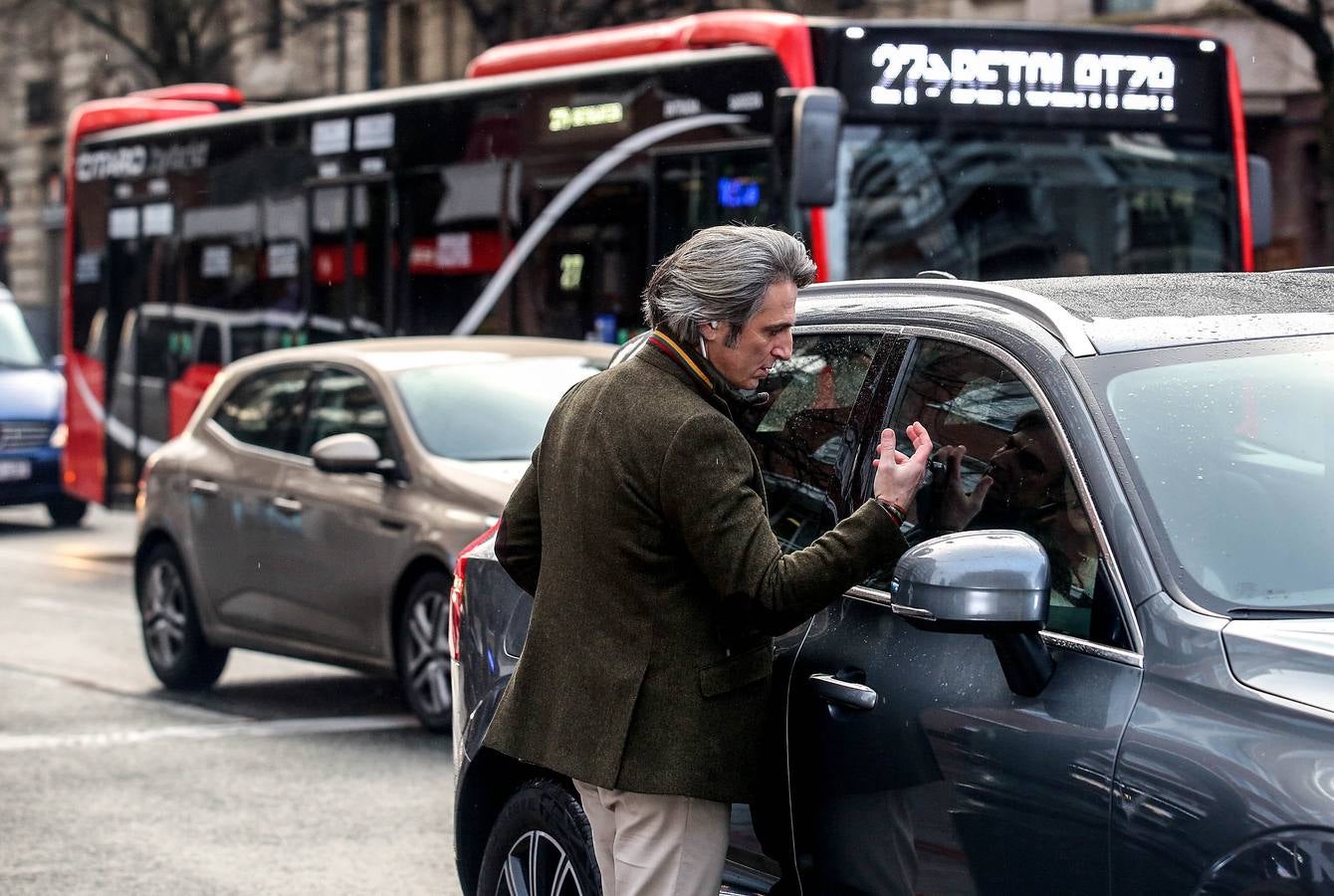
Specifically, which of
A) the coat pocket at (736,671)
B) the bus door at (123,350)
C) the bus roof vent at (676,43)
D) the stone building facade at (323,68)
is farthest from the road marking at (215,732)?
the stone building facade at (323,68)

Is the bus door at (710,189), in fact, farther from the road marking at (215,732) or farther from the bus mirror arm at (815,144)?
the road marking at (215,732)

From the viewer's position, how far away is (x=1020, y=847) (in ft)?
11.1

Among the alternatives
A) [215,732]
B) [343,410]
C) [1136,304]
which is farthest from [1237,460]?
[343,410]

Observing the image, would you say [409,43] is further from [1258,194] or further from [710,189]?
[1258,194]

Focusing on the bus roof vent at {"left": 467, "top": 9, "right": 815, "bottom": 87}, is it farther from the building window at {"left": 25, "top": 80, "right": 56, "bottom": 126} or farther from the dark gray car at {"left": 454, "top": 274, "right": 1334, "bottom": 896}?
the building window at {"left": 25, "top": 80, "right": 56, "bottom": 126}

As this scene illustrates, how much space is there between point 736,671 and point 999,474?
54 centimetres

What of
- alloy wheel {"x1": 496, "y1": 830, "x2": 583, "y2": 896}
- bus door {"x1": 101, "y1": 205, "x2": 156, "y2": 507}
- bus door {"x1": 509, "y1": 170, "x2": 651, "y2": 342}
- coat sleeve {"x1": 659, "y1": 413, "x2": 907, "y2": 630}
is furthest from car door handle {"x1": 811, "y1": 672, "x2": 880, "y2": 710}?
bus door {"x1": 101, "y1": 205, "x2": 156, "y2": 507}

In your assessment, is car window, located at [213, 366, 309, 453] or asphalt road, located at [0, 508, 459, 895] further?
car window, located at [213, 366, 309, 453]

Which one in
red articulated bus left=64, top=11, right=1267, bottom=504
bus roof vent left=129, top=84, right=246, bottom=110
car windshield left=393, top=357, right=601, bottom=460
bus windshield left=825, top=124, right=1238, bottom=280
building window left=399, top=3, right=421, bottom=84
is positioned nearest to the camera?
car windshield left=393, top=357, right=601, bottom=460

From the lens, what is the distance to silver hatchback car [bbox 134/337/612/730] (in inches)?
360

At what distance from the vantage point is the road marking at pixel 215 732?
360 inches

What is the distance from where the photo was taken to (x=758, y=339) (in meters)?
3.71

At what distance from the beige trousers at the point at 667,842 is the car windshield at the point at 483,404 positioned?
18.6 ft

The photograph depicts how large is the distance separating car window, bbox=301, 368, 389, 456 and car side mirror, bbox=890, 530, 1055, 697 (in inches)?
252
